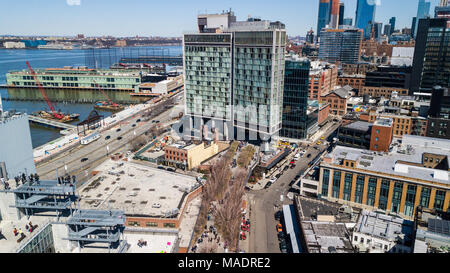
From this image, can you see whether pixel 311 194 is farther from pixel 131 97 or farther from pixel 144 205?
pixel 131 97

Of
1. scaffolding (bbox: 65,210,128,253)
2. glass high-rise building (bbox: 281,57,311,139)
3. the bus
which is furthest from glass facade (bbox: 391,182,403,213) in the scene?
the bus

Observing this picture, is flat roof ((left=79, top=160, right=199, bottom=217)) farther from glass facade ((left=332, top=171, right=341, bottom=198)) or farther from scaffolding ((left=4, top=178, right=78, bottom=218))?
glass facade ((left=332, top=171, right=341, bottom=198))

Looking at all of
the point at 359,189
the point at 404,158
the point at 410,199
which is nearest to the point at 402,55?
the point at 404,158

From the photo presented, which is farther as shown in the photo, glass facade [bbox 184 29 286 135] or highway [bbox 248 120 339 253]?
glass facade [bbox 184 29 286 135]

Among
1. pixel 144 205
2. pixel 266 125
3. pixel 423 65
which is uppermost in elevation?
pixel 423 65

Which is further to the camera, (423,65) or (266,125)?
(423,65)

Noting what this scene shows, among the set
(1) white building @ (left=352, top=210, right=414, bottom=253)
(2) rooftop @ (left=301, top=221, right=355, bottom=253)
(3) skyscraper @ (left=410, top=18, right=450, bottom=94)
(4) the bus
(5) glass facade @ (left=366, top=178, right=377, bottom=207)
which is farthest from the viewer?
(3) skyscraper @ (left=410, top=18, right=450, bottom=94)

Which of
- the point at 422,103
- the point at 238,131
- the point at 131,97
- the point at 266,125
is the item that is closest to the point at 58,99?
the point at 131,97
